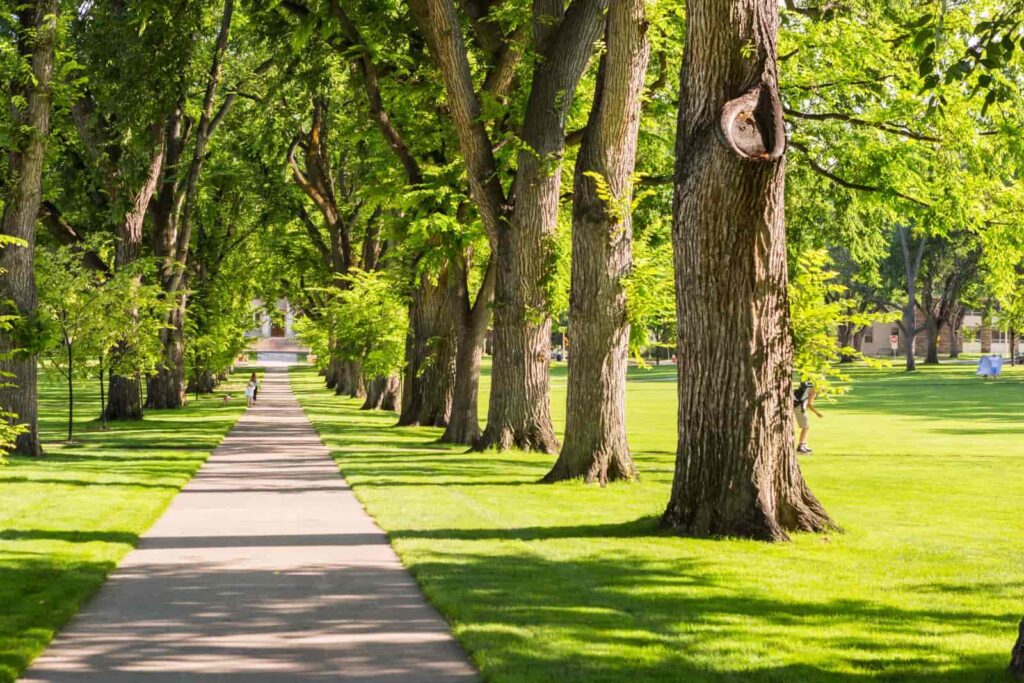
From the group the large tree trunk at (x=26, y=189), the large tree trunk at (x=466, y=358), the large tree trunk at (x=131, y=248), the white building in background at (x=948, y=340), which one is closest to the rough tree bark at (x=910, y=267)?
the white building in background at (x=948, y=340)

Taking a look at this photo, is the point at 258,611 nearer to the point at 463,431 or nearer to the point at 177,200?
the point at 463,431

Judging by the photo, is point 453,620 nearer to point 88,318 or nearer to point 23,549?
point 23,549

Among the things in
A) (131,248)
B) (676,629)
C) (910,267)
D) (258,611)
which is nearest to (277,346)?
(910,267)

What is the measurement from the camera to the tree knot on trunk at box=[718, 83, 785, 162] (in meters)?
11.8

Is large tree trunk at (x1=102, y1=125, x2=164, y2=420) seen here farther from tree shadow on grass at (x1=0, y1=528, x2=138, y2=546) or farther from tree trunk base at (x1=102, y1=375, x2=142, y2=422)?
tree shadow on grass at (x1=0, y1=528, x2=138, y2=546)

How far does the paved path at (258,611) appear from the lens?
7180 mm

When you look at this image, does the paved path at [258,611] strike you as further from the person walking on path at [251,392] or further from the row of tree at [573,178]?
the person walking on path at [251,392]

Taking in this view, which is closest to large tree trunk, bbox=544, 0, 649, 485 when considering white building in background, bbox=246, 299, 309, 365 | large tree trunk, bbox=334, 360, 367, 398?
large tree trunk, bbox=334, 360, 367, 398

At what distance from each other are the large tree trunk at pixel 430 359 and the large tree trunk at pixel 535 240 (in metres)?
7.64

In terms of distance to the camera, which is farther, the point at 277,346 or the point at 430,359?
the point at 277,346

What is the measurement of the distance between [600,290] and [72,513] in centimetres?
712

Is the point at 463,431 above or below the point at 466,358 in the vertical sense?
below

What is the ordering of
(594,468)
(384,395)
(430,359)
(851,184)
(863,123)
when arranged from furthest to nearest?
1. (384,395)
2. (430,359)
3. (851,184)
4. (863,123)
5. (594,468)

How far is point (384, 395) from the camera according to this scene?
46.6m
